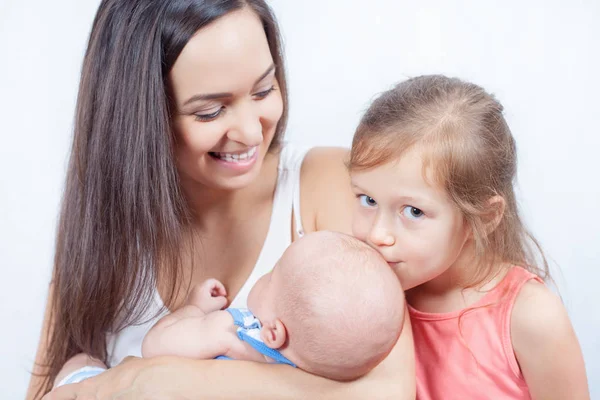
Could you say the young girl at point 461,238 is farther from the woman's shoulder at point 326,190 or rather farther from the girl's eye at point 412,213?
the woman's shoulder at point 326,190

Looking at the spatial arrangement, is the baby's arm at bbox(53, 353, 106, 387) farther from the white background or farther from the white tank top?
the white background

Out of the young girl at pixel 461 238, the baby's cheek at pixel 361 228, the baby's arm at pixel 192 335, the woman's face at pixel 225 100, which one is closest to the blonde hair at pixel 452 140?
the young girl at pixel 461 238

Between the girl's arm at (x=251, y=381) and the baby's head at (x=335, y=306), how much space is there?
5 centimetres

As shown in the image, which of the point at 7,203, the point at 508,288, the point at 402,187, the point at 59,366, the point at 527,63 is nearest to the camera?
the point at 402,187

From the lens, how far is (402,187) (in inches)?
61.4

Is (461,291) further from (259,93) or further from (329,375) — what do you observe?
(259,93)

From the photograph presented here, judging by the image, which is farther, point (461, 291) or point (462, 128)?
point (461, 291)

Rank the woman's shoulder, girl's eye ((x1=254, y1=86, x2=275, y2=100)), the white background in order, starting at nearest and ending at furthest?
girl's eye ((x1=254, y1=86, x2=275, y2=100))
the woman's shoulder
the white background

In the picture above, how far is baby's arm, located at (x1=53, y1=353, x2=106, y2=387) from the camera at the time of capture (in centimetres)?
204

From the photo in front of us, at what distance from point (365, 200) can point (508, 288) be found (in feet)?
1.27

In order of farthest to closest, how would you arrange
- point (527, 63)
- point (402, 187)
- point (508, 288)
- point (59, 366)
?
point (527, 63)
point (59, 366)
point (508, 288)
point (402, 187)

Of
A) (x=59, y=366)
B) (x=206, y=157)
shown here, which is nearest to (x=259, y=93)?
(x=206, y=157)

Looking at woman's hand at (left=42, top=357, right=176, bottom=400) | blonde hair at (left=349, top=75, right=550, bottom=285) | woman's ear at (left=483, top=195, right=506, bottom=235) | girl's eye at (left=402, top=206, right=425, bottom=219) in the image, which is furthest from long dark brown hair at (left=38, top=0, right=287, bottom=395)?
woman's ear at (left=483, top=195, right=506, bottom=235)

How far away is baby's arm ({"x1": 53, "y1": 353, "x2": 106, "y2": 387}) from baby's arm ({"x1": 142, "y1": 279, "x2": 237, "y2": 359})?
0.30 metres
